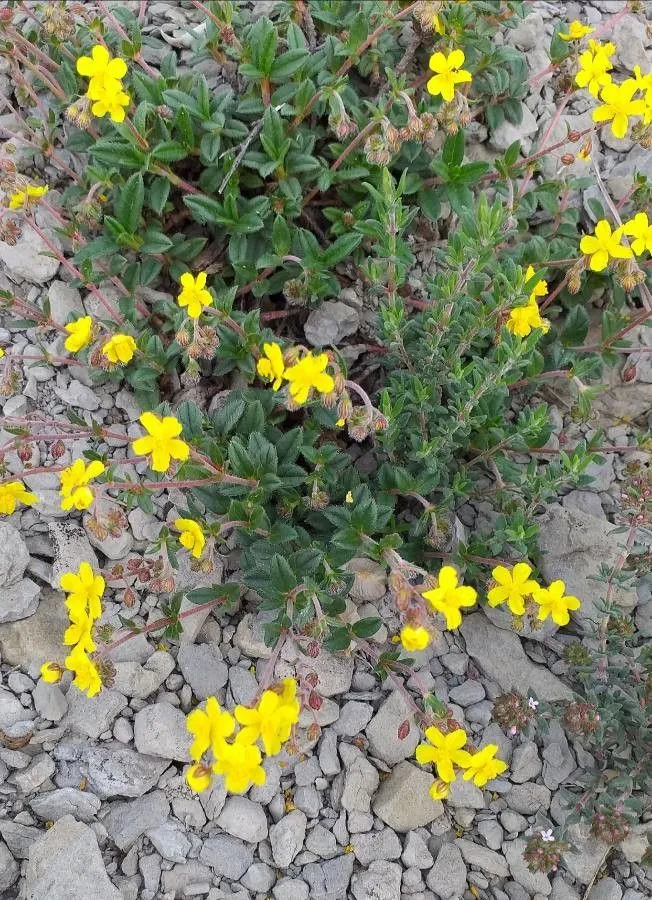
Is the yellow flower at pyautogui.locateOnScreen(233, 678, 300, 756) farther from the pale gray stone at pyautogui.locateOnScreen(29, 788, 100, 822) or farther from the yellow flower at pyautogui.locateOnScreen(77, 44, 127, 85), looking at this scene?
the yellow flower at pyautogui.locateOnScreen(77, 44, 127, 85)

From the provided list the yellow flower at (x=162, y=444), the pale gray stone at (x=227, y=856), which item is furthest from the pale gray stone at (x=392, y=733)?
the yellow flower at (x=162, y=444)

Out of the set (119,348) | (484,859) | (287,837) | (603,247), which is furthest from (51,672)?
(603,247)

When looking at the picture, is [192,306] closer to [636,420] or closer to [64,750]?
[64,750]

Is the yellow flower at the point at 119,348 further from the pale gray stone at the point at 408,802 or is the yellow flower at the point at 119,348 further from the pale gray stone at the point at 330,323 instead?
the pale gray stone at the point at 408,802

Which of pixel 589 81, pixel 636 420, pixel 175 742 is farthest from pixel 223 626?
pixel 589 81

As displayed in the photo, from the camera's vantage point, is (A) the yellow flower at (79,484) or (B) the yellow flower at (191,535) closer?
(A) the yellow flower at (79,484)

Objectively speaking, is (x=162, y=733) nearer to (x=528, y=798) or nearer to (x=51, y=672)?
(x=51, y=672)
